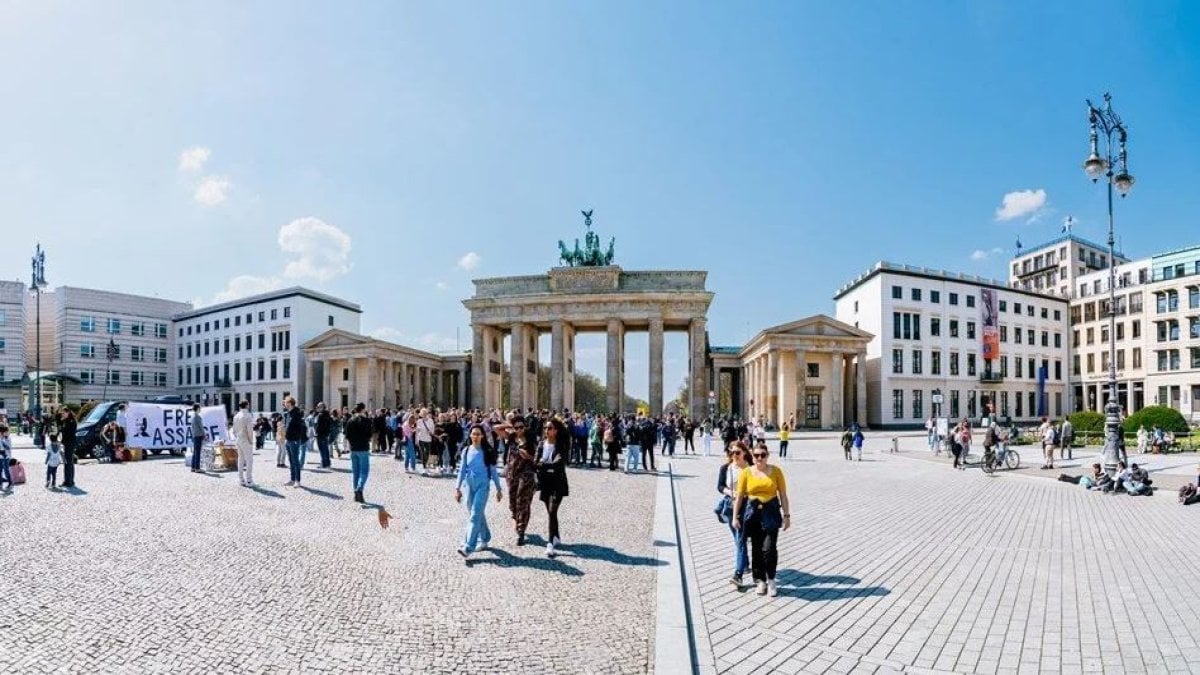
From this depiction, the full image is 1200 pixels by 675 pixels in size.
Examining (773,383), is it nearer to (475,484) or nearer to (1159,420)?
(1159,420)

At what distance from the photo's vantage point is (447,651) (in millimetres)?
5199

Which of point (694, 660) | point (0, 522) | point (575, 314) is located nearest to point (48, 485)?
point (0, 522)

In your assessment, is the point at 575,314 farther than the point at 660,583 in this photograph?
Yes

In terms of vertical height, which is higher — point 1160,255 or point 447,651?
point 1160,255

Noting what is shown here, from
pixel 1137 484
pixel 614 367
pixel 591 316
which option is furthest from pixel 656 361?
pixel 1137 484

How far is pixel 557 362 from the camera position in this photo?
59781 mm

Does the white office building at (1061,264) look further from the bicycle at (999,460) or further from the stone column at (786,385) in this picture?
the bicycle at (999,460)

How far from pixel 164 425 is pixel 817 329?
161 ft

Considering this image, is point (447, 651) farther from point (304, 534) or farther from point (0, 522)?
point (0, 522)

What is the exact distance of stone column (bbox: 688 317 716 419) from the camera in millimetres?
57250

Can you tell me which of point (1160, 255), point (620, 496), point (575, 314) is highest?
point (1160, 255)

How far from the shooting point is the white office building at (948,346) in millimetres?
61906

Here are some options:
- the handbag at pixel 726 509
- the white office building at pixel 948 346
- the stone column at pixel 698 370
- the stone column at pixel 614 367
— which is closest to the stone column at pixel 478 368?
the stone column at pixel 614 367

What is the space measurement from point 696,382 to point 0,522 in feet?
166
